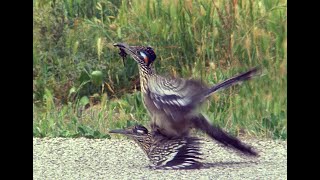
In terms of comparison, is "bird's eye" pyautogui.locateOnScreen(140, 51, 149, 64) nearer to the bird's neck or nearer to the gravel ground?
the bird's neck

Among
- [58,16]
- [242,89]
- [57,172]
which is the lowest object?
[57,172]

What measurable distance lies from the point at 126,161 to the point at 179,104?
597 mm

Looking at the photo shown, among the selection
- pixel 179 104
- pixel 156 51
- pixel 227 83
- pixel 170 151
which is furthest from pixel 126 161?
pixel 156 51

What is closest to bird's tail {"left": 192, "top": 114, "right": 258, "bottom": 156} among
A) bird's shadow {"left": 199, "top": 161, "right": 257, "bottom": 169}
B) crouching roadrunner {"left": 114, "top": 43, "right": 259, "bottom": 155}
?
crouching roadrunner {"left": 114, "top": 43, "right": 259, "bottom": 155}

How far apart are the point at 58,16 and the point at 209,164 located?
260 centimetres

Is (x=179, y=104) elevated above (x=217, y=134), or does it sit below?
above

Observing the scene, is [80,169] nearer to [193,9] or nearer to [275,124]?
[275,124]

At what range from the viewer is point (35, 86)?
814cm

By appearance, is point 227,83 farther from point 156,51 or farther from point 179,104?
point 156,51

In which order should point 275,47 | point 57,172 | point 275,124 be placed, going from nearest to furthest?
point 57,172
point 275,124
point 275,47

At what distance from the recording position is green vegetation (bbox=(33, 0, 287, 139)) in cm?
771

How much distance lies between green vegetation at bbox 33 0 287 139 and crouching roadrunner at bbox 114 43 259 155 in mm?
1228

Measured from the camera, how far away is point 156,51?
8000 mm

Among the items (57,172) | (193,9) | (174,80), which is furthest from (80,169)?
(193,9)
